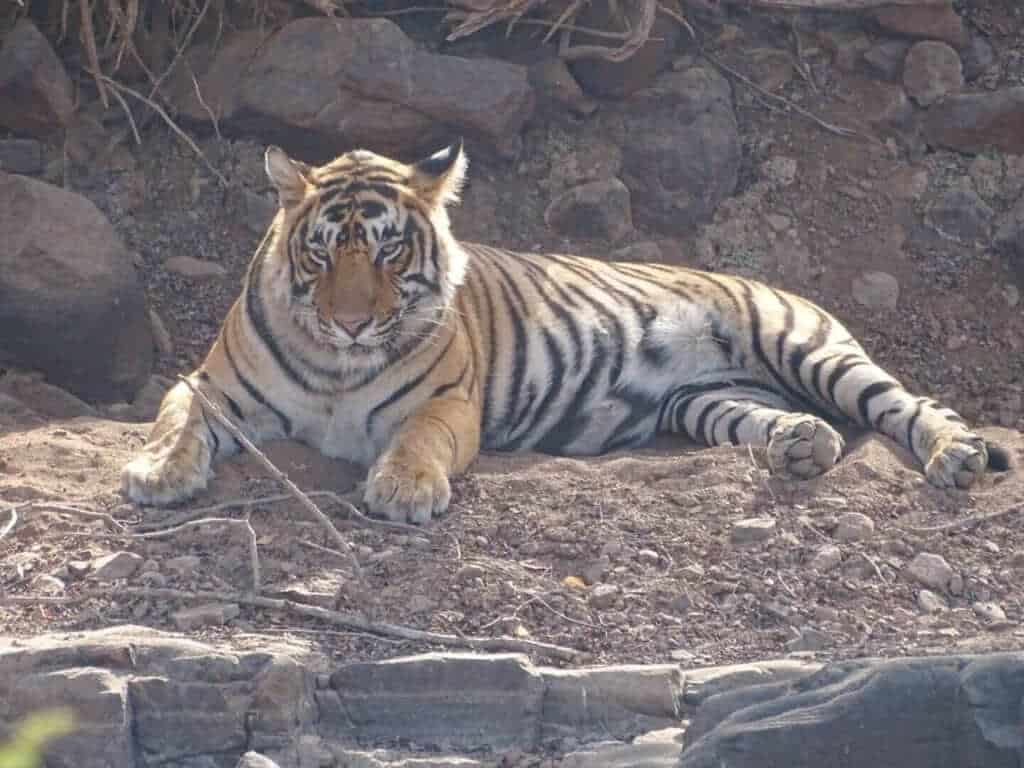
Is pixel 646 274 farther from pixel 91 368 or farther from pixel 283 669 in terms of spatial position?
pixel 283 669

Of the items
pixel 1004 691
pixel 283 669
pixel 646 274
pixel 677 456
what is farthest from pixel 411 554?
pixel 646 274

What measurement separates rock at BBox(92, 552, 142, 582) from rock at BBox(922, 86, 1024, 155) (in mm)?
5158

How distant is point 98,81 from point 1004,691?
5.73 metres

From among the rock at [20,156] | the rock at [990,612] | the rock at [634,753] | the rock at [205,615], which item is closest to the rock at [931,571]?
the rock at [990,612]

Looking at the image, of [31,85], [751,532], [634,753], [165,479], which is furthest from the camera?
[31,85]

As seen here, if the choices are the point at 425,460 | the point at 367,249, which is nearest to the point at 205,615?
the point at 425,460

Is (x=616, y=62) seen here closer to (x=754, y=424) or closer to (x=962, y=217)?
(x=962, y=217)

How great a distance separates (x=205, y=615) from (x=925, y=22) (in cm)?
550

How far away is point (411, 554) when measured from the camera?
4.94 meters

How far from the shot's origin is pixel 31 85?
26.0ft

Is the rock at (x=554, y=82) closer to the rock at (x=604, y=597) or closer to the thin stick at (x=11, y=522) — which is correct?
the thin stick at (x=11, y=522)

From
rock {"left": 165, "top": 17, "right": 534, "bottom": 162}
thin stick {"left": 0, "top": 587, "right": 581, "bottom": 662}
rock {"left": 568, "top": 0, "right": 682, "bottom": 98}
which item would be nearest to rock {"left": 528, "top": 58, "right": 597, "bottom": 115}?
rock {"left": 568, "top": 0, "right": 682, "bottom": 98}

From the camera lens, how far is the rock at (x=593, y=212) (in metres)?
8.28

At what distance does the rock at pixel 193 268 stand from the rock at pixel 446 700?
3989mm
